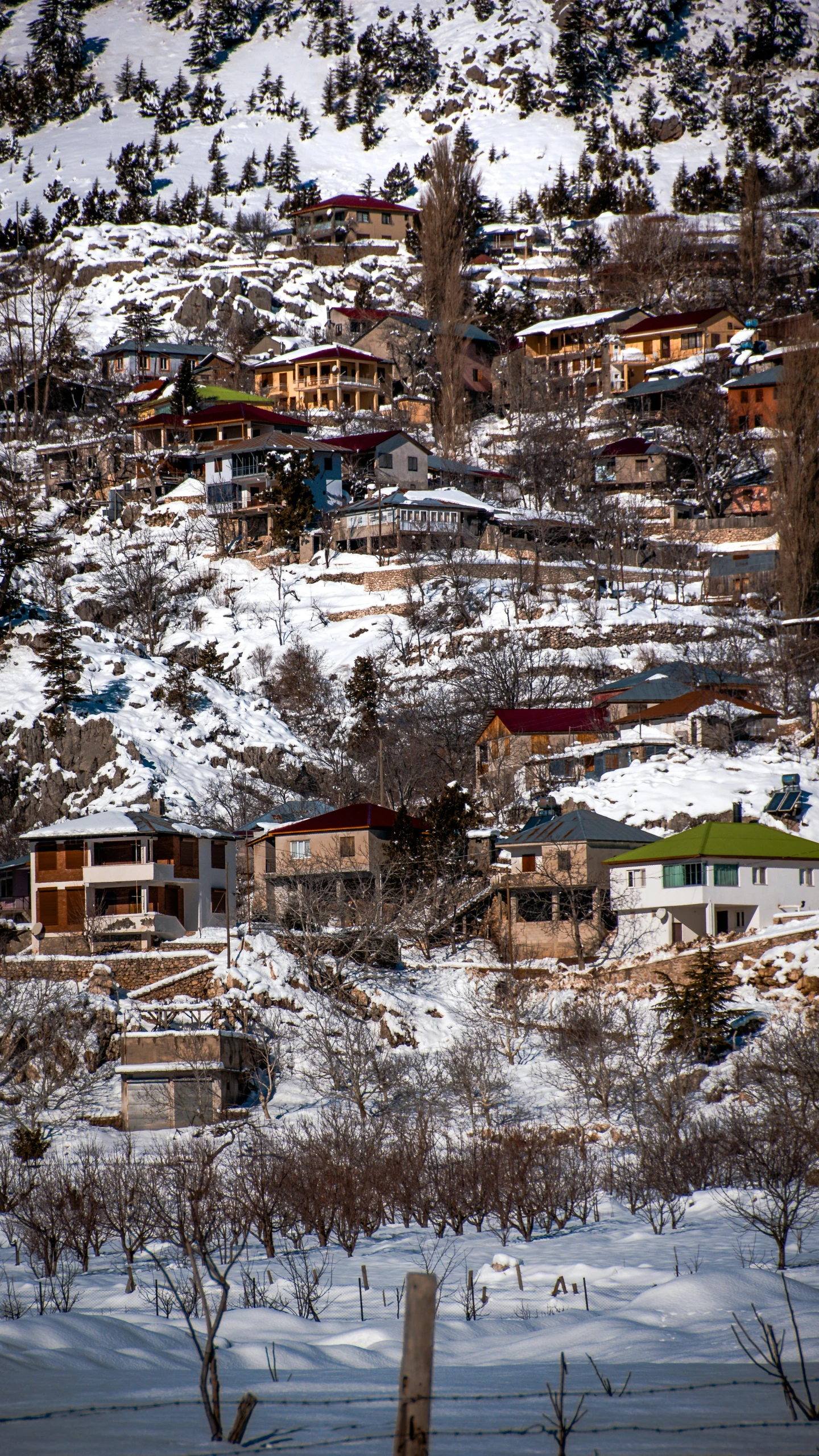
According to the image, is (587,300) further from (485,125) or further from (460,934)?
(460,934)

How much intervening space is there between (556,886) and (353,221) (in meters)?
95.1

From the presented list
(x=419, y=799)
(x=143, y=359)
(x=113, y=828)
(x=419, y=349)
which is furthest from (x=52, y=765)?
(x=143, y=359)

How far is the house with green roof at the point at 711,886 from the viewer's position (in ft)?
155

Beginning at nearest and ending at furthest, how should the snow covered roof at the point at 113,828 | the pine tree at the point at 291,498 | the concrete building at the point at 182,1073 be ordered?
the concrete building at the point at 182,1073 < the snow covered roof at the point at 113,828 < the pine tree at the point at 291,498

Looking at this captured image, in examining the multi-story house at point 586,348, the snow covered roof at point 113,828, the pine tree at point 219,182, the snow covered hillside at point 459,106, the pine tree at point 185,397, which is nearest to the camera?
the snow covered roof at point 113,828

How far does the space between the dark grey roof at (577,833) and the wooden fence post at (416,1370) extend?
39.2m

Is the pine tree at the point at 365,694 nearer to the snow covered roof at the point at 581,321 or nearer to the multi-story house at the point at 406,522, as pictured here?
the multi-story house at the point at 406,522

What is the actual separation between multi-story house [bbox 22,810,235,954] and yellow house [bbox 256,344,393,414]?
191 ft

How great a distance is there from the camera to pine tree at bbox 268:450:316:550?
77.8 metres

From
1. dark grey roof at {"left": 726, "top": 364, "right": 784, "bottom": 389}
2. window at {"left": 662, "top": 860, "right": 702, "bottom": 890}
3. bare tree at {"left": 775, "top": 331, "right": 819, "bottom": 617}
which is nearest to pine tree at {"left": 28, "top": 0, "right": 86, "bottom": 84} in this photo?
dark grey roof at {"left": 726, "top": 364, "right": 784, "bottom": 389}

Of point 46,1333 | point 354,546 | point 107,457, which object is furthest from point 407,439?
point 46,1333

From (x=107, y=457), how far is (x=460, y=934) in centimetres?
5250

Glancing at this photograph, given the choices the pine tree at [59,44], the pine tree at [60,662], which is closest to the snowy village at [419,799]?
the pine tree at [60,662]

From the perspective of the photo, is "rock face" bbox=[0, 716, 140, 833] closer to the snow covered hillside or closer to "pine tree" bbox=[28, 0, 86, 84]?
the snow covered hillside
